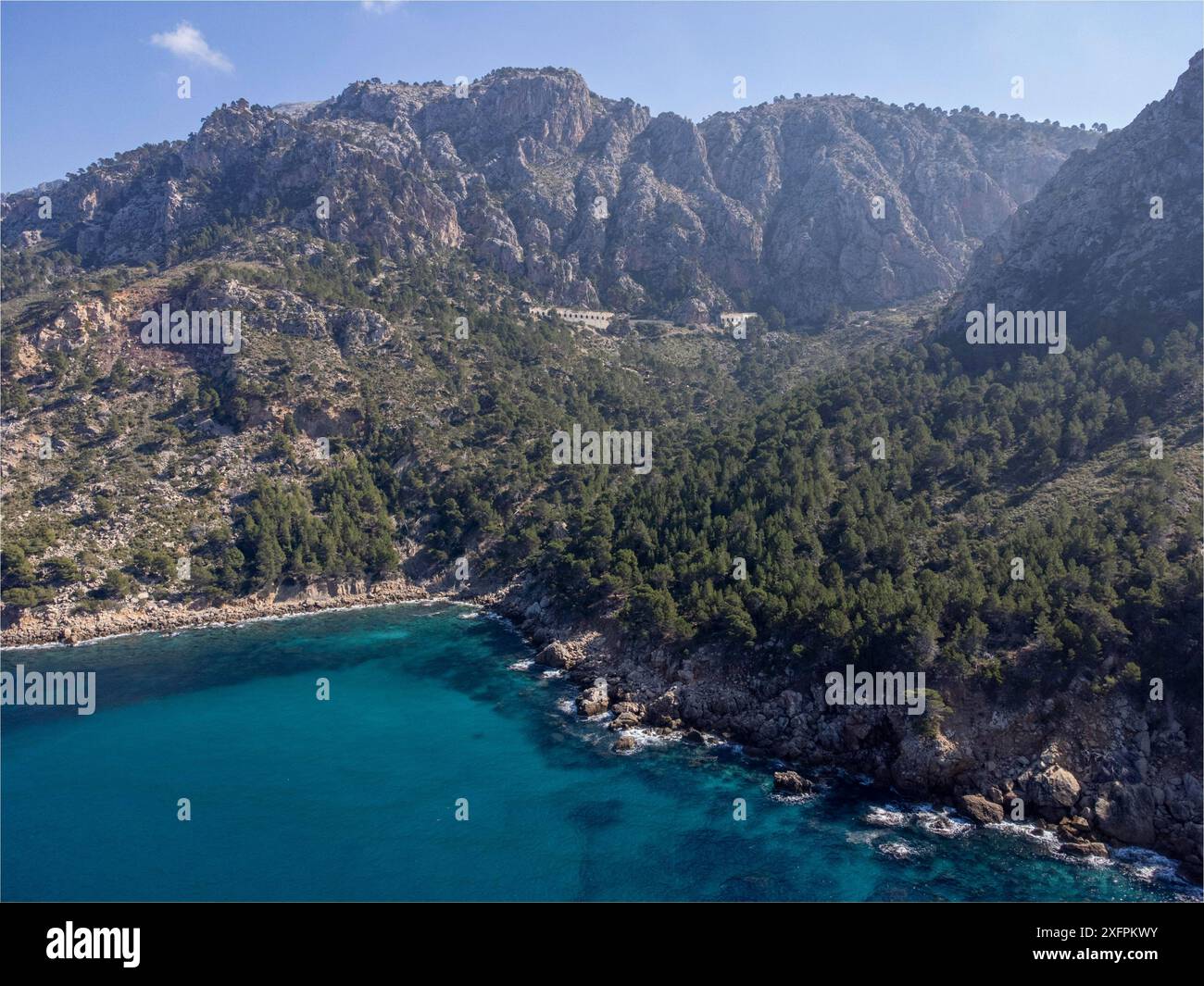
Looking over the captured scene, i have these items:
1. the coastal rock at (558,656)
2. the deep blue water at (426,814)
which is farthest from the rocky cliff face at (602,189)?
the deep blue water at (426,814)

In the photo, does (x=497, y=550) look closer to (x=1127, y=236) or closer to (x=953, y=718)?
(x=953, y=718)

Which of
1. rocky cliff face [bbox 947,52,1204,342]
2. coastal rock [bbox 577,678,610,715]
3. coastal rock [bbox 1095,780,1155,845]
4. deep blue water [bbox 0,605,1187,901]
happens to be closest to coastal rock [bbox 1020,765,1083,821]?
coastal rock [bbox 1095,780,1155,845]

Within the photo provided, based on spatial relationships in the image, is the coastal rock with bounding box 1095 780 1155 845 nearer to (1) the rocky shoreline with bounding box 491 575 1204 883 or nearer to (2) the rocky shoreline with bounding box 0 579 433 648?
(1) the rocky shoreline with bounding box 491 575 1204 883

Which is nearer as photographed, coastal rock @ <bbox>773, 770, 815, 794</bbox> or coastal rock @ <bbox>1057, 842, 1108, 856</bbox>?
coastal rock @ <bbox>1057, 842, 1108, 856</bbox>

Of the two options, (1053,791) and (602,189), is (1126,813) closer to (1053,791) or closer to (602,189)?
(1053,791)

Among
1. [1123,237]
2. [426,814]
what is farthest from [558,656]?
[1123,237]

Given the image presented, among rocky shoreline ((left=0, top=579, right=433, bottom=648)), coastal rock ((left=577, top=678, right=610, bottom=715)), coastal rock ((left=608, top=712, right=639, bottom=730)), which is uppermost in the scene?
rocky shoreline ((left=0, top=579, right=433, bottom=648))

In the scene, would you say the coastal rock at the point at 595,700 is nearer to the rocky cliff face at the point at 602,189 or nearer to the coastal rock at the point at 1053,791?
the coastal rock at the point at 1053,791
